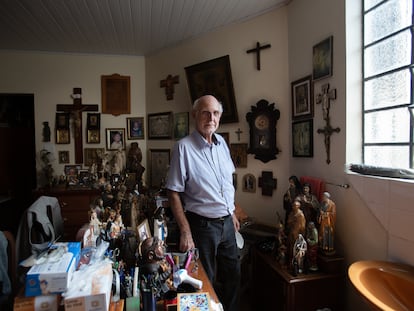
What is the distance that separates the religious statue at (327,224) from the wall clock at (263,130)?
0.72 m

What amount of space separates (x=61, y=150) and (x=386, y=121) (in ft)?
10.1

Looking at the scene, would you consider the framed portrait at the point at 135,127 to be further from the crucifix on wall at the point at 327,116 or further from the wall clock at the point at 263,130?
the crucifix on wall at the point at 327,116

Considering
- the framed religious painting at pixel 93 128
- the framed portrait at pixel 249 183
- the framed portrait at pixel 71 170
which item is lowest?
the framed portrait at pixel 249 183

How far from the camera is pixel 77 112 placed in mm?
2986

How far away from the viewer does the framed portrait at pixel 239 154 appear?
233 cm

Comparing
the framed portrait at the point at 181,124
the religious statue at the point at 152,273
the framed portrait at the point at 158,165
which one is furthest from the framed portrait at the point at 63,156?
the religious statue at the point at 152,273

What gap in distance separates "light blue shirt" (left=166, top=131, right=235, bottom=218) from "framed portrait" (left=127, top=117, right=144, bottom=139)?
1.76 m

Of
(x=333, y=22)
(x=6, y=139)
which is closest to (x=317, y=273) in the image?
(x=333, y=22)

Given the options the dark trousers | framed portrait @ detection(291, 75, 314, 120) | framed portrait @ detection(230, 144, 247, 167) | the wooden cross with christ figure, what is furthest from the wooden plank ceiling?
the dark trousers

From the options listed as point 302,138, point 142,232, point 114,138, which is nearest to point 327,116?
point 302,138

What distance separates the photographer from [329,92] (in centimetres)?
168

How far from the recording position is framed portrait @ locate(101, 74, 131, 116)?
3.06m

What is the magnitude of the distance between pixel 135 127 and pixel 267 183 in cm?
172

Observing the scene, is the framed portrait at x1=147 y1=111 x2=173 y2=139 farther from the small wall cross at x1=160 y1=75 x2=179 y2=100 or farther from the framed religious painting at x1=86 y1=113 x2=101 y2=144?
the framed religious painting at x1=86 y1=113 x2=101 y2=144
